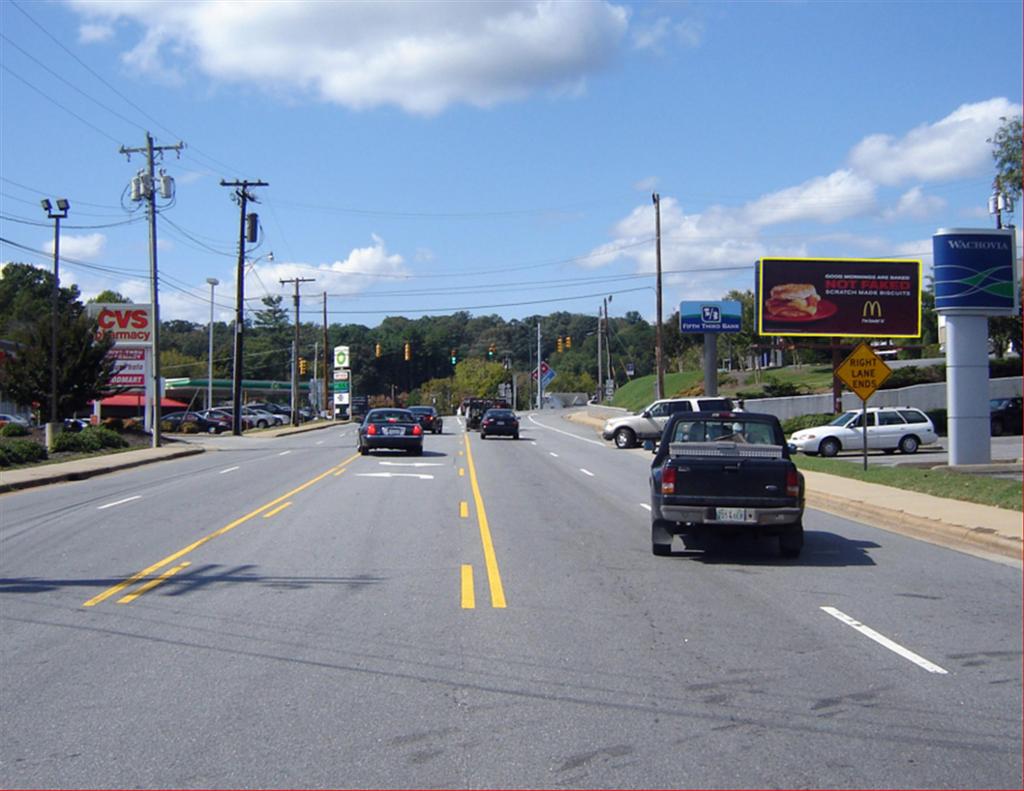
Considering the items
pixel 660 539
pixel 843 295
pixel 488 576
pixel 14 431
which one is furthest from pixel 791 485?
pixel 14 431

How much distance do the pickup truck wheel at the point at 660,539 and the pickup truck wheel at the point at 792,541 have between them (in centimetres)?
138

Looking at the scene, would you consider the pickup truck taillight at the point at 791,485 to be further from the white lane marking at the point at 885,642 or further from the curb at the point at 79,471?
the curb at the point at 79,471

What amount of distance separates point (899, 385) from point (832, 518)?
3945 centimetres

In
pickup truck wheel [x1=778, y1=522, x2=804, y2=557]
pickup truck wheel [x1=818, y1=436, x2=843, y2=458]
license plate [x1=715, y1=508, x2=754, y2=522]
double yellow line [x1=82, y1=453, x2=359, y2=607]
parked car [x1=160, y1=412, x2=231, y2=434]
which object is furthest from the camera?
parked car [x1=160, y1=412, x2=231, y2=434]

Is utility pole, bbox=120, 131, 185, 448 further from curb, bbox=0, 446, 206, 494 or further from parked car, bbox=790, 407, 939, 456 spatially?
parked car, bbox=790, 407, 939, 456

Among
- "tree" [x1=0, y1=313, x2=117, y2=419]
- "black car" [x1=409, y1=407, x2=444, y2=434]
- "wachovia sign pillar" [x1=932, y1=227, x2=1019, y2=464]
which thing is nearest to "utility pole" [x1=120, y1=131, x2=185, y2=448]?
"tree" [x1=0, y1=313, x2=117, y2=419]

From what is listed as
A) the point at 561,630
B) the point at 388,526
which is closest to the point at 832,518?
the point at 388,526

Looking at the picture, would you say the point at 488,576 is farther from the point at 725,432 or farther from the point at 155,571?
the point at 725,432

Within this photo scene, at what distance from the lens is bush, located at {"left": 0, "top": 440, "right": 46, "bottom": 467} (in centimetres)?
2985

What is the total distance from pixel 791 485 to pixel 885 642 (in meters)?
4.14

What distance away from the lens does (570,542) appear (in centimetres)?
1448

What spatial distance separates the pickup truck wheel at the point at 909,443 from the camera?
3541 cm

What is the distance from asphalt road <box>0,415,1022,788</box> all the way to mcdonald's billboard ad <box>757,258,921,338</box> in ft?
111

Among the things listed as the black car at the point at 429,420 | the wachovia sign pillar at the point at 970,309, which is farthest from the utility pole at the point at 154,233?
the wachovia sign pillar at the point at 970,309
